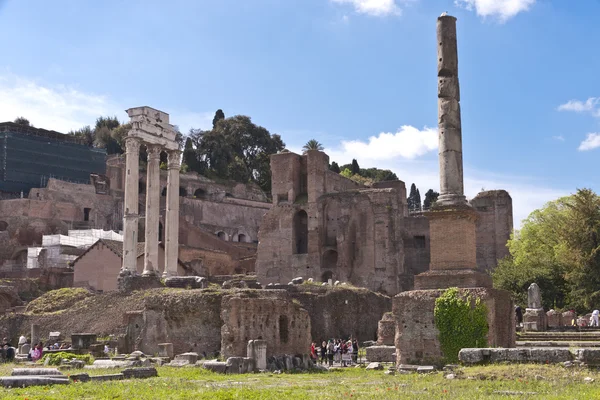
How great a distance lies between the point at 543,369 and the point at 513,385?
3.07 ft

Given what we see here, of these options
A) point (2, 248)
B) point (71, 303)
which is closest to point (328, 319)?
point (71, 303)

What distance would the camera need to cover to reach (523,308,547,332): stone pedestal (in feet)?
95.8

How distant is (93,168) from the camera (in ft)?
253

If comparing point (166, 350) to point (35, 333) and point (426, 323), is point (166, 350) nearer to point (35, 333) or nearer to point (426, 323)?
point (35, 333)

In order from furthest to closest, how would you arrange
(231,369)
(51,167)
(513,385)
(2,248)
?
(51,167)
(2,248)
(231,369)
(513,385)

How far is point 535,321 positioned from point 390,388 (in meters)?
18.3

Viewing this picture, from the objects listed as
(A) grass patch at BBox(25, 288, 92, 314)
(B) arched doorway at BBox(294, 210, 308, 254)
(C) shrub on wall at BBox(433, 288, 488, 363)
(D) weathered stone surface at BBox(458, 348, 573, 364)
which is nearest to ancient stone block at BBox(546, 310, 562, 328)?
(C) shrub on wall at BBox(433, 288, 488, 363)

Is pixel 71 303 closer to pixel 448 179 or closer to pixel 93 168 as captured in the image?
pixel 448 179

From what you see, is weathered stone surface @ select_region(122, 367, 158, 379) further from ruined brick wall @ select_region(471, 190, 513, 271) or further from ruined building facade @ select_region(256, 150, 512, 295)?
ruined brick wall @ select_region(471, 190, 513, 271)

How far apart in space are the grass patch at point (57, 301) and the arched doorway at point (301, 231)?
924 inches

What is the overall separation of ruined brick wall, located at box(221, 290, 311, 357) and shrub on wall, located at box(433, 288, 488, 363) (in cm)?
619

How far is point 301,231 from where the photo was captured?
189 feet

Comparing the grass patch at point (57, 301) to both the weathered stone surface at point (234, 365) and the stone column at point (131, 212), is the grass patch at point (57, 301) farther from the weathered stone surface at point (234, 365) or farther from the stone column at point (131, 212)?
the weathered stone surface at point (234, 365)

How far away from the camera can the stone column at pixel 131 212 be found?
→ 37281 millimetres
